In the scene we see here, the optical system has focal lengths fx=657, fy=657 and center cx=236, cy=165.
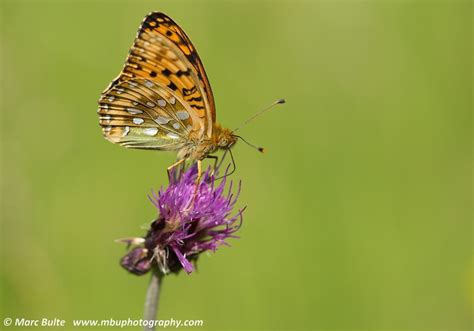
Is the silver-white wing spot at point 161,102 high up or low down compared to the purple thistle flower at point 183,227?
up

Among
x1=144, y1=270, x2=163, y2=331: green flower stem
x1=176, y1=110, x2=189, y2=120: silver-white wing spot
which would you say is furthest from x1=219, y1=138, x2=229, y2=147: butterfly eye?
x1=144, y1=270, x2=163, y2=331: green flower stem

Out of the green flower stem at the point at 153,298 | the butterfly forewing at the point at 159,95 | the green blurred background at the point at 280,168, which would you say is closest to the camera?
the green flower stem at the point at 153,298

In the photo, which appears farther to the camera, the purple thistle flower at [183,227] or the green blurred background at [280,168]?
the green blurred background at [280,168]

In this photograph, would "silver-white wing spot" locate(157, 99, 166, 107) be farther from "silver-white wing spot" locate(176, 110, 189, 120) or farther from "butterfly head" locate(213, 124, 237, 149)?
"butterfly head" locate(213, 124, 237, 149)

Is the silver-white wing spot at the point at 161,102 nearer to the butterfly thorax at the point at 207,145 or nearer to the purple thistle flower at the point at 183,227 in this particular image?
the butterfly thorax at the point at 207,145

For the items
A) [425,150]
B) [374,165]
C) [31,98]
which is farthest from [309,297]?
[31,98]

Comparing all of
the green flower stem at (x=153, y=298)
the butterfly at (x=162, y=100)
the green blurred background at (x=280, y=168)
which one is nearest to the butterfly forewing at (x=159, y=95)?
the butterfly at (x=162, y=100)
